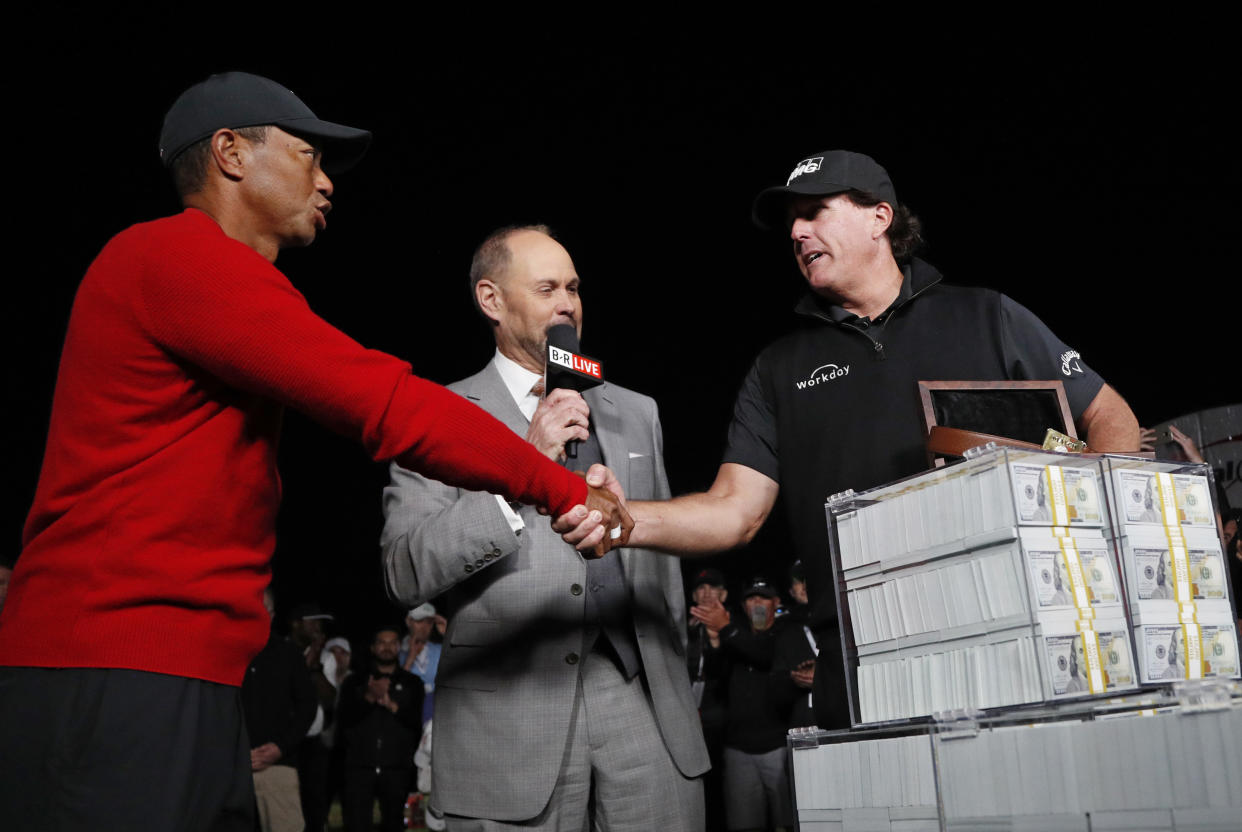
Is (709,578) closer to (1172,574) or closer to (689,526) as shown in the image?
(689,526)

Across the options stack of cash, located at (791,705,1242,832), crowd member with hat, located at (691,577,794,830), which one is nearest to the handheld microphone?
stack of cash, located at (791,705,1242,832)

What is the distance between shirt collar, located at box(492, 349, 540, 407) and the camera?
92.9 inches

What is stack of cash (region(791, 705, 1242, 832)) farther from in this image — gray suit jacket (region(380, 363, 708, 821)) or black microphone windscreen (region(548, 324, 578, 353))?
black microphone windscreen (region(548, 324, 578, 353))

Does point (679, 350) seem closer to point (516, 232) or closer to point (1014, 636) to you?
point (516, 232)

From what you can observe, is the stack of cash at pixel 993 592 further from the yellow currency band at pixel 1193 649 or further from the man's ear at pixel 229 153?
the man's ear at pixel 229 153

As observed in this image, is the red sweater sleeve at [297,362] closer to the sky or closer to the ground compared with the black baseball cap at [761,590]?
closer to the ground

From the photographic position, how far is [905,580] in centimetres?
151

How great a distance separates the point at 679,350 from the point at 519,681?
8497 millimetres

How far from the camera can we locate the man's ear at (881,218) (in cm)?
230

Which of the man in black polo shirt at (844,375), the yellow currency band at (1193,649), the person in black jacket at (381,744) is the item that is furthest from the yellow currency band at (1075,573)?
the person in black jacket at (381,744)

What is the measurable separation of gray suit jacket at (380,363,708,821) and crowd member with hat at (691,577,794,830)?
3237 mm

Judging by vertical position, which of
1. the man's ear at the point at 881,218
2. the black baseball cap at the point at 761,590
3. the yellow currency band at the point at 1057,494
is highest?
the man's ear at the point at 881,218

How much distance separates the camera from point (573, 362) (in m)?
2.11

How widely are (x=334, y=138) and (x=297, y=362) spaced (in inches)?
20.4
